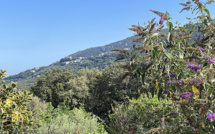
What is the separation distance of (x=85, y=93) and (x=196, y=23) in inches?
793

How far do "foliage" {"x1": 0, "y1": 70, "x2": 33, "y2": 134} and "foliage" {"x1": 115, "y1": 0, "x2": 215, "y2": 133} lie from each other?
1.96m

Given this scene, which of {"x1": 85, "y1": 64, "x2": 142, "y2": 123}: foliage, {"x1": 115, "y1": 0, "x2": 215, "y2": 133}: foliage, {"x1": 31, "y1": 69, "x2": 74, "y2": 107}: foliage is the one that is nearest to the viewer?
{"x1": 115, "y1": 0, "x2": 215, "y2": 133}: foliage

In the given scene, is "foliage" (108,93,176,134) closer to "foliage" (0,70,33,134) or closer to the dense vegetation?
the dense vegetation

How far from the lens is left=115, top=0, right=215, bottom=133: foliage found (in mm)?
1315

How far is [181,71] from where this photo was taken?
1610mm

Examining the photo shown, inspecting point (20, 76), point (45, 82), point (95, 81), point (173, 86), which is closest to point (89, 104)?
point (95, 81)

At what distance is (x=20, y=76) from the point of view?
144m

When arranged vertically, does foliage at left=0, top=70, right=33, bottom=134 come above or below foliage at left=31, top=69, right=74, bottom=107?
above

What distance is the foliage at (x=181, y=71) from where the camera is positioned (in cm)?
132

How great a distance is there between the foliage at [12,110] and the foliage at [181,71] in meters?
1.96

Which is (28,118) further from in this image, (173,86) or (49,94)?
(49,94)

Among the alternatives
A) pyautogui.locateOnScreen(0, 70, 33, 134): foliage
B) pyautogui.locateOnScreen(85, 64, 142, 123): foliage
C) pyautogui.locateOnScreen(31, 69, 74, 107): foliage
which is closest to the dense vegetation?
pyautogui.locateOnScreen(0, 70, 33, 134): foliage

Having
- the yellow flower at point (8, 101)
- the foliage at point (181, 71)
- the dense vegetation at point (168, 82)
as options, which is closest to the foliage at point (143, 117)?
the dense vegetation at point (168, 82)

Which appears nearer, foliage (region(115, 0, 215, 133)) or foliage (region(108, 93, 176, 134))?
foliage (region(115, 0, 215, 133))
